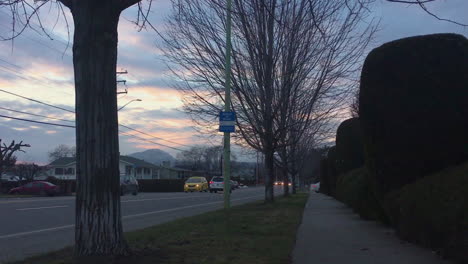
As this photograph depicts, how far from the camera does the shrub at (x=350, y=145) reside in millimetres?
17547

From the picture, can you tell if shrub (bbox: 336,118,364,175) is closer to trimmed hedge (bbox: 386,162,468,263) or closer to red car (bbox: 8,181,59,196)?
trimmed hedge (bbox: 386,162,468,263)

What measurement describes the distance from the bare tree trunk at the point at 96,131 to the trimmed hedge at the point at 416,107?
4.94m

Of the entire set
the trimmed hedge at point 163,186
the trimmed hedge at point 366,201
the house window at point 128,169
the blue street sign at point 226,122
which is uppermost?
the blue street sign at point 226,122

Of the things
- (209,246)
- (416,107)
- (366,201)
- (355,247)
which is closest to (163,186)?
(366,201)

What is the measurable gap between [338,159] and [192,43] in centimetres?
735

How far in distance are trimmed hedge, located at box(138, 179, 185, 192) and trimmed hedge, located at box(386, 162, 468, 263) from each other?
46.9m

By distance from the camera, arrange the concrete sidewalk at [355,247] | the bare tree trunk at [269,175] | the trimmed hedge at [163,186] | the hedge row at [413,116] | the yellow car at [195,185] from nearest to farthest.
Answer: the concrete sidewalk at [355,247] < the hedge row at [413,116] < the bare tree trunk at [269,175] < the yellow car at [195,185] < the trimmed hedge at [163,186]

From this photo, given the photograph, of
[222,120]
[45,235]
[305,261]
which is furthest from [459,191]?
[45,235]

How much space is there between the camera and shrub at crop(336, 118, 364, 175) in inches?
691

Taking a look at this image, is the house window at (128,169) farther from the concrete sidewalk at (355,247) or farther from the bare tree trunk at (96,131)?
the bare tree trunk at (96,131)

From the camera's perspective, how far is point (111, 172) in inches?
230

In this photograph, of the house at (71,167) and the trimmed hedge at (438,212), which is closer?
the trimmed hedge at (438,212)

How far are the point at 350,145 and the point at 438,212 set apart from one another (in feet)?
39.2

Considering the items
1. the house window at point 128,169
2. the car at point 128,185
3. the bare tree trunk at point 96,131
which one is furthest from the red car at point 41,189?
the house window at point 128,169
